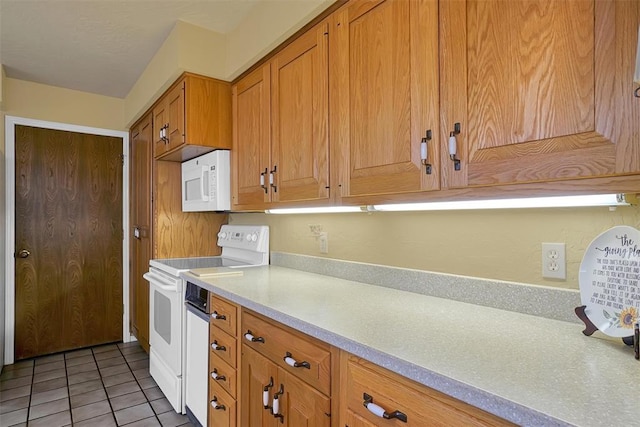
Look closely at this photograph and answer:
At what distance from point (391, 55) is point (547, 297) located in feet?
3.14

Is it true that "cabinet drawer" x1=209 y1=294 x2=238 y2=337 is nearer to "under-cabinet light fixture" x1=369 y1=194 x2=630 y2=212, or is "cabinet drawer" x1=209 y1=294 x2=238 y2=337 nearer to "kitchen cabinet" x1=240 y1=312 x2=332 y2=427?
"kitchen cabinet" x1=240 y1=312 x2=332 y2=427

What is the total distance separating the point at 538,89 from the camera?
35.4 inches

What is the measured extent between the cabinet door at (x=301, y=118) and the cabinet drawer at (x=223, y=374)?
2.78 feet

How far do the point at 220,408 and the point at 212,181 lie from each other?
1.37 meters

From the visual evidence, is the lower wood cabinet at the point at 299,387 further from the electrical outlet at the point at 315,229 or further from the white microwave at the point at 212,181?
the white microwave at the point at 212,181

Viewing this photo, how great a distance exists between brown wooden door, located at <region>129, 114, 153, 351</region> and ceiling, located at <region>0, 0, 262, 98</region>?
528 mm

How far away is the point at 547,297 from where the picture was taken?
1104 millimetres

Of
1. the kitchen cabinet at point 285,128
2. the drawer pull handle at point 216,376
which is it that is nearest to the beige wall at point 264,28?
the kitchen cabinet at point 285,128

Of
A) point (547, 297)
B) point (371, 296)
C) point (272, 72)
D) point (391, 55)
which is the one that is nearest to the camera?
point (547, 297)

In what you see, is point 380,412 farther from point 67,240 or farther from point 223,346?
point 67,240

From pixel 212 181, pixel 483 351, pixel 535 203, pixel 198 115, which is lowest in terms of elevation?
pixel 483 351

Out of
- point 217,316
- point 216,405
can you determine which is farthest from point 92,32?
point 216,405

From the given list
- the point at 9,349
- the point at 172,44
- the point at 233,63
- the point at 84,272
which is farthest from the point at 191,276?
the point at 9,349

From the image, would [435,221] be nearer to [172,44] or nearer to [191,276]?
[191,276]
